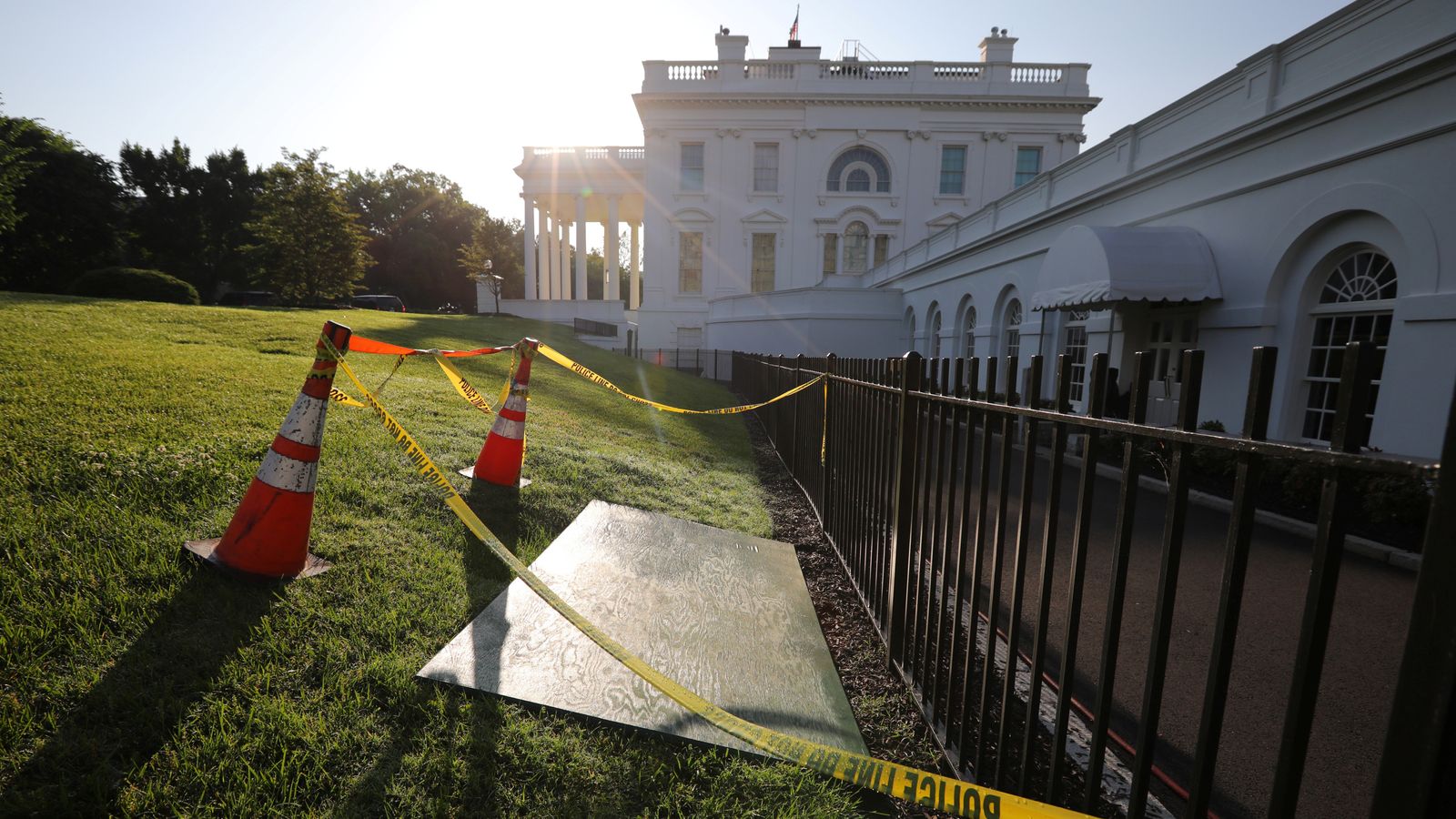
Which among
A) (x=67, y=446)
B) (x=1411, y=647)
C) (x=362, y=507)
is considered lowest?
(x=362, y=507)

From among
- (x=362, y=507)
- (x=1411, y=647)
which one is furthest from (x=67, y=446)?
(x=1411, y=647)

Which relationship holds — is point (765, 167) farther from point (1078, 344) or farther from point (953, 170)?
point (1078, 344)

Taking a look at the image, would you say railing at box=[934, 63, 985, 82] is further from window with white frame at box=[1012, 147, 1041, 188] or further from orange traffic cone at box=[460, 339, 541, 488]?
orange traffic cone at box=[460, 339, 541, 488]

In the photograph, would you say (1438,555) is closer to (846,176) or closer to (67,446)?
(67,446)

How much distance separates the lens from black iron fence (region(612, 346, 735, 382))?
29422mm

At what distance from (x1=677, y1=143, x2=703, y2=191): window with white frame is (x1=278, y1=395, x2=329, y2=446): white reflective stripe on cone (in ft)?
120

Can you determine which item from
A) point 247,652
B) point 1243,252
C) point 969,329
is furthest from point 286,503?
point 969,329

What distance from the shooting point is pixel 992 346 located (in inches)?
721

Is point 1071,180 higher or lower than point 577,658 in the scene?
higher

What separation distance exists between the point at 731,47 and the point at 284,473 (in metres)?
40.0

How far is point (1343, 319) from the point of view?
357 inches

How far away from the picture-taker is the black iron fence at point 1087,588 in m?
1.06

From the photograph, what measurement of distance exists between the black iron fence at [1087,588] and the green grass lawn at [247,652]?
2.87ft

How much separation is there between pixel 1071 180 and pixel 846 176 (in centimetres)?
2402
